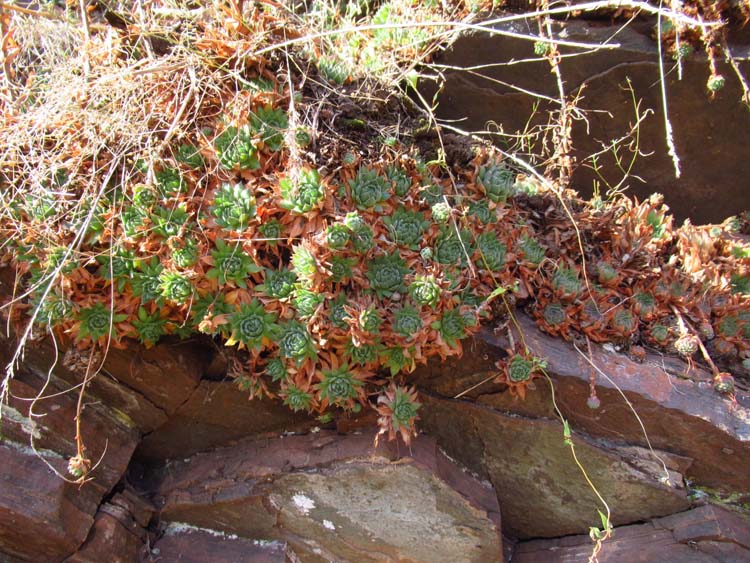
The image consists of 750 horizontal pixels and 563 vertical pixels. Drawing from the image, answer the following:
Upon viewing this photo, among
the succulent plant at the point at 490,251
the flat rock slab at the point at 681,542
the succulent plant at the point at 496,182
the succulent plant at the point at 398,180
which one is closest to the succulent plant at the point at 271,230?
the succulent plant at the point at 398,180

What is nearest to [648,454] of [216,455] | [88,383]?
[216,455]

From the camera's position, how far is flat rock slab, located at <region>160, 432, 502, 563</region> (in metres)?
2.95

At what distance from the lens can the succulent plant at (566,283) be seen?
3025 mm

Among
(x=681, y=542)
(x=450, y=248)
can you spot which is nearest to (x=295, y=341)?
(x=450, y=248)

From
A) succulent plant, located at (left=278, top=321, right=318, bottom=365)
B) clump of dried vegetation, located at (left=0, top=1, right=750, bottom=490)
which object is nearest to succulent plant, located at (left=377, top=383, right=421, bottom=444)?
clump of dried vegetation, located at (left=0, top=1, right=750, bottom=490)

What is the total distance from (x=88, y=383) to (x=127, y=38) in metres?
1.67

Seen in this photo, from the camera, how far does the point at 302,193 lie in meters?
2.59

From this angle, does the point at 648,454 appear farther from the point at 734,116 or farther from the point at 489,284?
the point at 734,116

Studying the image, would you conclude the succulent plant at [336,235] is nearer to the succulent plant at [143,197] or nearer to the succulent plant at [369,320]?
the succulent plant at [369,320]

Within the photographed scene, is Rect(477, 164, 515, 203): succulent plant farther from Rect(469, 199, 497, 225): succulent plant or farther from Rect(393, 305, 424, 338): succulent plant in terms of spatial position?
Rect(393, 305, 424, 338): succulent plant

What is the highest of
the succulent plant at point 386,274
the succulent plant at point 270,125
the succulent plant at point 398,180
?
the succulent plant at point 270,125

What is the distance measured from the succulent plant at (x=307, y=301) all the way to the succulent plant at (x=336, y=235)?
21cm

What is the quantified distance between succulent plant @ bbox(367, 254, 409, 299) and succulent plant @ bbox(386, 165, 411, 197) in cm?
32

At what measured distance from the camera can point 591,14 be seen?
376 cm
